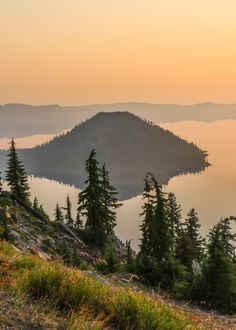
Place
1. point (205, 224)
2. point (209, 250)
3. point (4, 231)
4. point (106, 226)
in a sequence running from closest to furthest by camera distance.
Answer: point (209, 250) → point (4, 231) → point (106, 226) → point (205, 224)

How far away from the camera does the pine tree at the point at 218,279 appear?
15.8 m

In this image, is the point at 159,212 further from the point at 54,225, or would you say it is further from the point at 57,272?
the point at 57,272

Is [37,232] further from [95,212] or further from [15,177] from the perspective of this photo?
[15,177]

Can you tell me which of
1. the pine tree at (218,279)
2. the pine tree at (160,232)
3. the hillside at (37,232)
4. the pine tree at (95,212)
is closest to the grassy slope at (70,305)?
the pine tree at (218,279)

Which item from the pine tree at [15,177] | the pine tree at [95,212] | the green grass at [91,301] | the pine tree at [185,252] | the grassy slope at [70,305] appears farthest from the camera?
the pine tree at [15,177]

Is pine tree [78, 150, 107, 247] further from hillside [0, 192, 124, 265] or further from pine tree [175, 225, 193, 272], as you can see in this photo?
pine tree [175, 225, 193, 272]

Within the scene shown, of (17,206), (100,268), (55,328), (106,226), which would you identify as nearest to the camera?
(55,328)

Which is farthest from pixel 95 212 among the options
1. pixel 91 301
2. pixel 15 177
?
pixel 91 301

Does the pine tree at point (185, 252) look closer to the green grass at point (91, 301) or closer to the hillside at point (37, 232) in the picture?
the hillside at point (37, 232)

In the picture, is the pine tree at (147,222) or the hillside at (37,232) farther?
the pine tree at (147,222)

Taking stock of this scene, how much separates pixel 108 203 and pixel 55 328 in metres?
48.6

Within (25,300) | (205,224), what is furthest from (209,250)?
(205,224)

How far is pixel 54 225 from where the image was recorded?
44.7m

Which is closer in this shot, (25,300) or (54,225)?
(25,300)
